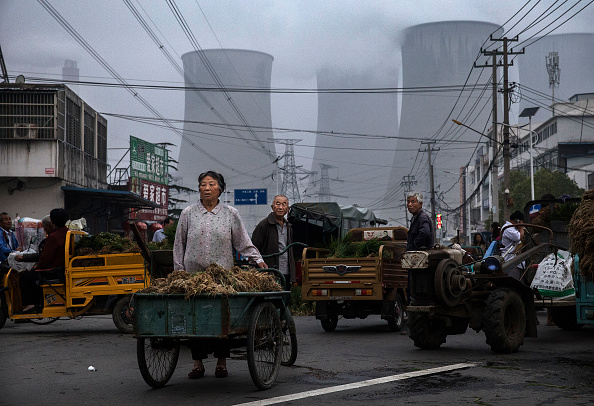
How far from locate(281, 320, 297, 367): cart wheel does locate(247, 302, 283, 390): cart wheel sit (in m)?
0.38

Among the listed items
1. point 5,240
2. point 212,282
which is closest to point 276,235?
point 212,282

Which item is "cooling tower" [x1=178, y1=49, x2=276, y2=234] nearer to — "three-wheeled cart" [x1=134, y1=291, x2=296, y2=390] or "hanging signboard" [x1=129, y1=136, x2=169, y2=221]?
"hanging signboard" [x1=129, y1=136, x2=169, y2=221]

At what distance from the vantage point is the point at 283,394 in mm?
6418

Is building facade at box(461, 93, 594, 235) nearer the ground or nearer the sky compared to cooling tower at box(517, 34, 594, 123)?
nearer the ground

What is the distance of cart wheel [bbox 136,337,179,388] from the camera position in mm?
6618

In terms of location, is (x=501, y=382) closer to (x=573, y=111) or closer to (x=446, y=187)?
(x=573, y=111)

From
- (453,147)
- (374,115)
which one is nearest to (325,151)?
(374,115)

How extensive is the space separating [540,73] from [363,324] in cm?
13875

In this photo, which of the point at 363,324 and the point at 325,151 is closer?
the point at 363,324

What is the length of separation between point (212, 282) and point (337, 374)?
1.91 m

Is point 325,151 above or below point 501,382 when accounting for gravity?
above

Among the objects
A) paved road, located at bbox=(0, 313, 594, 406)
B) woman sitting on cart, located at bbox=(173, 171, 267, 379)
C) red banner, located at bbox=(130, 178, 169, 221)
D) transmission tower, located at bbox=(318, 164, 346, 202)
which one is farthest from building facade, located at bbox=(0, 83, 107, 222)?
transmission tower, located at bbox=(318, 164, 346, 202)

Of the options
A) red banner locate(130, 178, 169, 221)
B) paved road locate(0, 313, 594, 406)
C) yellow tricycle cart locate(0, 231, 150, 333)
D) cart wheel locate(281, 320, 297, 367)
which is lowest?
paved road locate(0, 313, 594, 406)

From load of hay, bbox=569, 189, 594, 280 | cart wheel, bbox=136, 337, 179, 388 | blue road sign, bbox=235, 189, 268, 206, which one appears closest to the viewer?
cart wheel, bbox=136, 337, 179, 388
